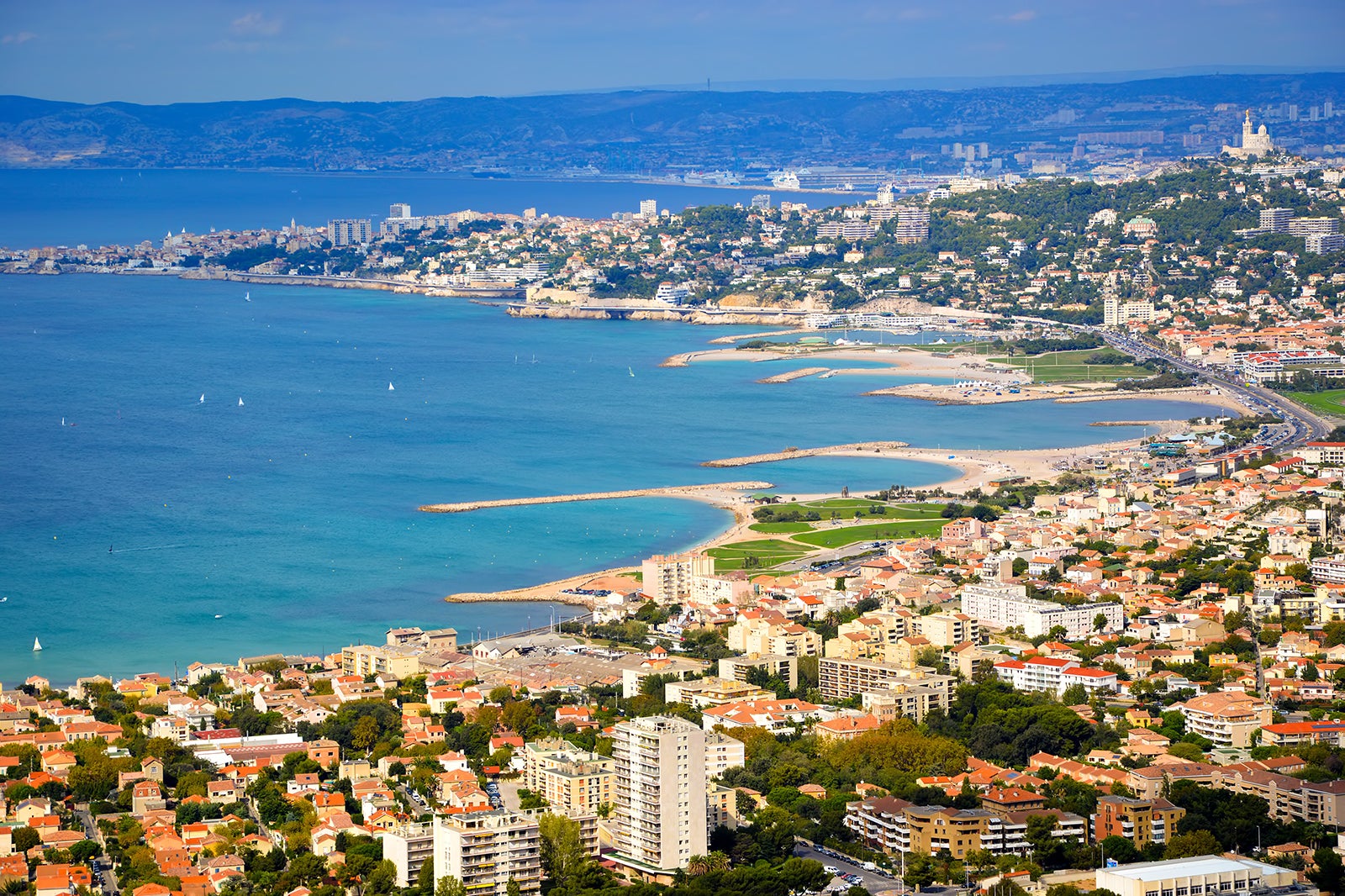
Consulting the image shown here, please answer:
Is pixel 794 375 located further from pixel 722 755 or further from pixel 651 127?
pixel 651 127

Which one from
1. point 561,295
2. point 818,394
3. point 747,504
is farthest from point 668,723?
point 561,295

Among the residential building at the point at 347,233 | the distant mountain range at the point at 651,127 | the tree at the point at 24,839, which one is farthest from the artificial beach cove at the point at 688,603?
the distant mountain range at the point at 651,127

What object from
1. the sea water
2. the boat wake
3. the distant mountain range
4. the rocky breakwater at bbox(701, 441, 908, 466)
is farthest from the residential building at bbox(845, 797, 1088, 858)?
the distant mountain range

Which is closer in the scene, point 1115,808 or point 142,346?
point 1115,808

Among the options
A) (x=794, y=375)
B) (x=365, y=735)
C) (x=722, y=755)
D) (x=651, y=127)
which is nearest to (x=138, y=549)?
(x=365, y=735)

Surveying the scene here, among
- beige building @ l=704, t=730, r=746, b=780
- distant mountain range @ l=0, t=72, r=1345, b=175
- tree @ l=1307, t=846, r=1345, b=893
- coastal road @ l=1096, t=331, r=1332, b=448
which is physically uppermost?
distant mountain range @ l=0, t=72, r=1345, b=175

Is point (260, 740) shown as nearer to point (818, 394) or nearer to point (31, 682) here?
point (31, 682)

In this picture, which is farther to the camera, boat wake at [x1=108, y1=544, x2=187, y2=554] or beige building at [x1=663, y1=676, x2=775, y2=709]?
boat wake at [x1=108, y1=544, x2=187, y2=554]

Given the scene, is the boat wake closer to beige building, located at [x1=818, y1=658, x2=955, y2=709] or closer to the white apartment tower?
beige building, located at [x1=818, y1=658, x2=955, y2=709]
